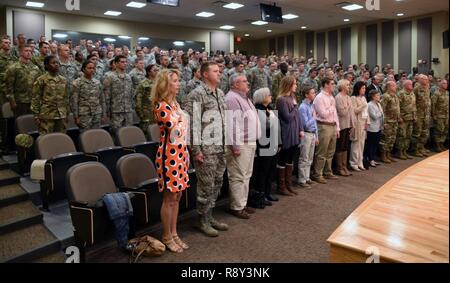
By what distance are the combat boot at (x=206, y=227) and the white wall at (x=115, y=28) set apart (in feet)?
35.1

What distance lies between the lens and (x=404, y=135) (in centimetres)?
659

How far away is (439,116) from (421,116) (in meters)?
0.50

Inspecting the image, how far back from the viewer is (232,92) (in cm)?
368

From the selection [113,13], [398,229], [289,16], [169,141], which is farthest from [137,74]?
[289,16]

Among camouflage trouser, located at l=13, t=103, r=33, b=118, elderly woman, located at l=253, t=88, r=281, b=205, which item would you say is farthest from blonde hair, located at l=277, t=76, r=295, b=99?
camouflage trouser, located at l=13, t=103, r=33, b=118

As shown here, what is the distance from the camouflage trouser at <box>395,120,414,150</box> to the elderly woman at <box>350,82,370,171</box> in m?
1.16

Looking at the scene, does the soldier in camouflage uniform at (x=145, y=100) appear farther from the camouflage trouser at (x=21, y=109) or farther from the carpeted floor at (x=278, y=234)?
the carpeted floor at (x=278, y=234)

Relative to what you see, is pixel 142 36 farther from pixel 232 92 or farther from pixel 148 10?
pixel 232 92

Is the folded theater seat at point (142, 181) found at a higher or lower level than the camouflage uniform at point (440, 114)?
lower

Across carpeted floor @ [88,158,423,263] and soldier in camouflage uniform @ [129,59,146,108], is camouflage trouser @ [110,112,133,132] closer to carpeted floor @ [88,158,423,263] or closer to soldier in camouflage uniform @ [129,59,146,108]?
soldier in camouflage uniform @ [129,59,146,108]

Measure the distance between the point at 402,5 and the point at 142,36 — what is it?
28.7 feet

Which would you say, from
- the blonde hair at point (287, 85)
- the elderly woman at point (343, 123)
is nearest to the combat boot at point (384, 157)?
the elderly woman at point (343, 123)

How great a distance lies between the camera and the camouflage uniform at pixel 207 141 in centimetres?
313

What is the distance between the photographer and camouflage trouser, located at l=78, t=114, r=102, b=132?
4.79m
